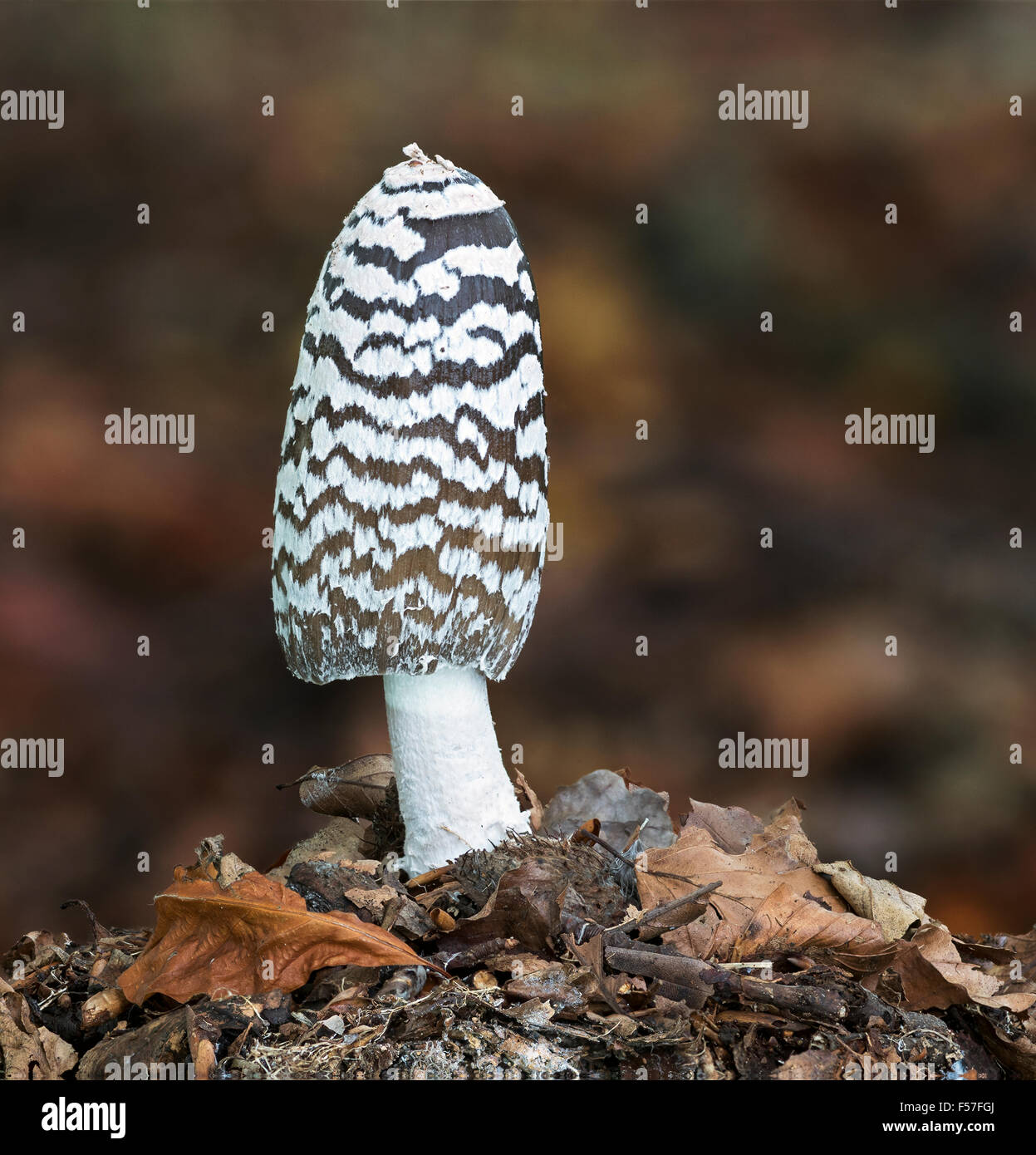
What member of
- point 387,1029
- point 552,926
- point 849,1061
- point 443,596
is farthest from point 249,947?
point 849,1061

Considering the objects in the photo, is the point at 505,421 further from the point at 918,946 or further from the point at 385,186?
the point at 918,946

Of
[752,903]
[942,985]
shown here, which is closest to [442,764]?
[752,903]

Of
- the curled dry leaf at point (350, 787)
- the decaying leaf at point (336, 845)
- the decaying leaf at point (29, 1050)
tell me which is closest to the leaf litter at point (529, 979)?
the decaying leaf at point (29, 1050)

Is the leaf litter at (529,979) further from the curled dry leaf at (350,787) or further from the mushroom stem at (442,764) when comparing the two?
the curled dry leaf at (350,787)

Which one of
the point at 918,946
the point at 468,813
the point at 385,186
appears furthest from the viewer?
the point at 468,813

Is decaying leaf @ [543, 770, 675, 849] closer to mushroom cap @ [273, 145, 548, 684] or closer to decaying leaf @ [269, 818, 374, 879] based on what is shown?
decaying leaf @ [269, 818, 374, 879]

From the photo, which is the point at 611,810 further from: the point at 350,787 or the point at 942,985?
the point at 942,985

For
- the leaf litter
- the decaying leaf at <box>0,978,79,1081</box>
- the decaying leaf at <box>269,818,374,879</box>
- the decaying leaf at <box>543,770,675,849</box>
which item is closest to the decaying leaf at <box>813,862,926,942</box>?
the leaf litter
